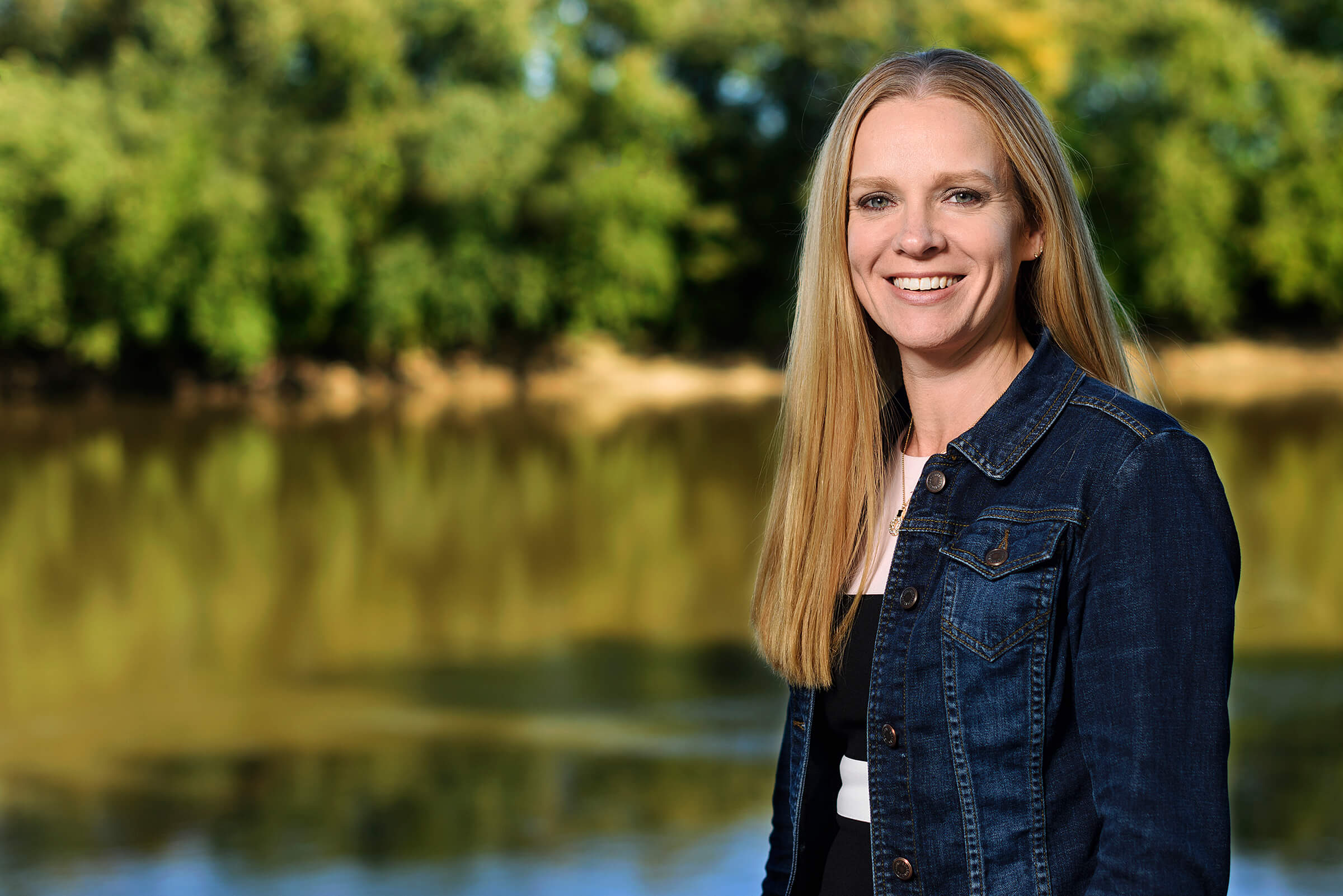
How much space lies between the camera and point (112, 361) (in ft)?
107

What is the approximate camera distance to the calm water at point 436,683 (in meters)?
6.32

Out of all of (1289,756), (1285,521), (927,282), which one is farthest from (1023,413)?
(1285,521)

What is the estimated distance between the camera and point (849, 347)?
2.12m

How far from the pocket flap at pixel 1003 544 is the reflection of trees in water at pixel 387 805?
4.96m

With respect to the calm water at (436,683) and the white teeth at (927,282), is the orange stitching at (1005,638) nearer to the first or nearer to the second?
the white teeth at (927,282)

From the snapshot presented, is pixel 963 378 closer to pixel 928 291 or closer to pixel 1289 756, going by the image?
pixel 928 291

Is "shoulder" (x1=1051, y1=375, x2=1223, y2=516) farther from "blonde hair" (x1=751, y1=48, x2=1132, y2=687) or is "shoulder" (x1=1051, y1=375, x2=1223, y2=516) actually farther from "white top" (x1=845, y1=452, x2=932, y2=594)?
"white top" (x1=845, y1=452, x2=932, y2=594)

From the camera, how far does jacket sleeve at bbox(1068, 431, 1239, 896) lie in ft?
4.99

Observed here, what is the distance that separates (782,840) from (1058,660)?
0.68 metres

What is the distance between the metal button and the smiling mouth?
0.59 meters

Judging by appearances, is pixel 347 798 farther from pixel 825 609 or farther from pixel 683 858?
pixel 825 609

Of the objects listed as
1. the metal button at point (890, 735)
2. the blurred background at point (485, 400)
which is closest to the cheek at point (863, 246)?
the metal button at point (890, 735)

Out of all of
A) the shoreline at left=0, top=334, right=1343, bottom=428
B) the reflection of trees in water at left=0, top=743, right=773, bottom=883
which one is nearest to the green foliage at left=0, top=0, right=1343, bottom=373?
the shoreline at left=0, top=334, right=1343, bottom=428

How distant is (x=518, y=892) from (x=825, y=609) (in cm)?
416
